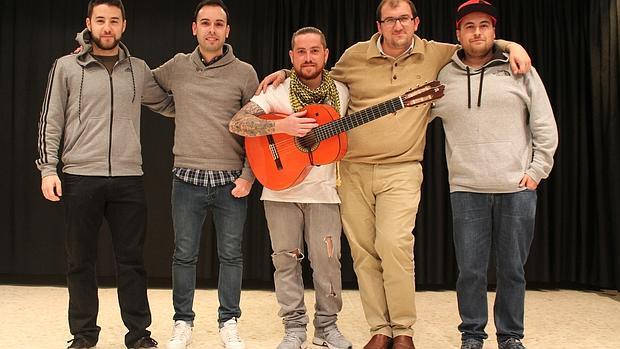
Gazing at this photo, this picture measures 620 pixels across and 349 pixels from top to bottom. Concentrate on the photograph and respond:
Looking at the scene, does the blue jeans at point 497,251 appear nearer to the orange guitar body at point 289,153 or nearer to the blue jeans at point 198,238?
the orange guitar body at point 289,153

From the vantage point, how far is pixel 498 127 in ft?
8.71

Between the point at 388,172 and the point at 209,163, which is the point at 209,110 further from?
the point at 388,172

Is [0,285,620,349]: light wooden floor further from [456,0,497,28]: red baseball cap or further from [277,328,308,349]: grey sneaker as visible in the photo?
[456,0,497,28]: red baseball cap

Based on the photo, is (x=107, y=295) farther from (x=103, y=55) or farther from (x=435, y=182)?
(x=435, y=182)

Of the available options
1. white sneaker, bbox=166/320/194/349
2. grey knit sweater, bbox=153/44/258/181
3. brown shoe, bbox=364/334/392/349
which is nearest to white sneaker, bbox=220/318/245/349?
white sneaker, bbox=166/320/194/349

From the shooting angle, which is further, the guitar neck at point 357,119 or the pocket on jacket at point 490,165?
the pocket on jacket at point 490,165

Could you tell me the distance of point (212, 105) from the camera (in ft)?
9.40

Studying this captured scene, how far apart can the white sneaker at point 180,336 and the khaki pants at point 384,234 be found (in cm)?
85

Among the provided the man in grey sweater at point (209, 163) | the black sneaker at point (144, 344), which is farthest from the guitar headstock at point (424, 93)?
the black sneaker at point (144, 344)

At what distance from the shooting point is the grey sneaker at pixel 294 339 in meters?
2.79

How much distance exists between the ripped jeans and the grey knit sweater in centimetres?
27

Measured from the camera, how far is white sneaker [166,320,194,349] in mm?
2839

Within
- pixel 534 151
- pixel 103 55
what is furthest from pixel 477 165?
pixel 103 55

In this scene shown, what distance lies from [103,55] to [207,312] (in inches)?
69.4
